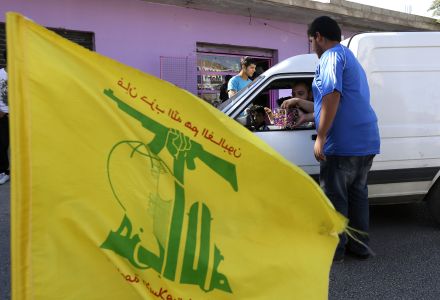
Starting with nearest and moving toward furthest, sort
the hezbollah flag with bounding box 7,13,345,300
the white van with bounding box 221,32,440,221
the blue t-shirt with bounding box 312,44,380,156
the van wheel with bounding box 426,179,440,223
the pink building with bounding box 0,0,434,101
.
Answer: the hezbollah flag with bounding box 7,13,345,300 < the blue t-shirt with bounding box 312,44,380,156 < the white van with bounding box 221,32,440,221 < the van wheel with bounding box 426,179,440,223 < the pink building with bounding box 0,0,434,101

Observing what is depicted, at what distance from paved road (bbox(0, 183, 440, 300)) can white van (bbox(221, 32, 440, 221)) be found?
1.76 feet

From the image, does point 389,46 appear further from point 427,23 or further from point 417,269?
point 427,23

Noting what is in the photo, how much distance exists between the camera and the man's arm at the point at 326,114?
3.18 metres

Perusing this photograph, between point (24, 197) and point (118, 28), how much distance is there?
25.7 feet

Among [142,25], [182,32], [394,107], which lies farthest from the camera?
[182,32]

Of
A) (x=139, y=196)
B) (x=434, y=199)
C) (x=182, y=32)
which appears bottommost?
(x=434, y=199)

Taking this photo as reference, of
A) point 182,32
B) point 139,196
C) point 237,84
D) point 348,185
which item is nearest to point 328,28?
point 348,185

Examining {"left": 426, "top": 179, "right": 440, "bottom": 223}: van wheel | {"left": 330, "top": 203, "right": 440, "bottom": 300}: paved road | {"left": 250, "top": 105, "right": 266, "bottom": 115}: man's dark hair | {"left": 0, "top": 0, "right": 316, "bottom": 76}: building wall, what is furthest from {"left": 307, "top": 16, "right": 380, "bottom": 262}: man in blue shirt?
{"left": 0, "top": 0, "right": 316, "bottom": 76}: building wall

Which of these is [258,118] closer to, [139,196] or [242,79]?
[242,79]

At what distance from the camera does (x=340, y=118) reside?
3.32 m

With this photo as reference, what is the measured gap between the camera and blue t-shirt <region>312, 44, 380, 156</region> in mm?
3260

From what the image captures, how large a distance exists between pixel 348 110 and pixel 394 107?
858mm

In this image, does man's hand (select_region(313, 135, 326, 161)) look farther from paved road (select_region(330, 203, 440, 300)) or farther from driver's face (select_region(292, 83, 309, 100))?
driver's face (select_region(292, 83, 309, 100))

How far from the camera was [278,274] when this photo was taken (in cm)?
193
